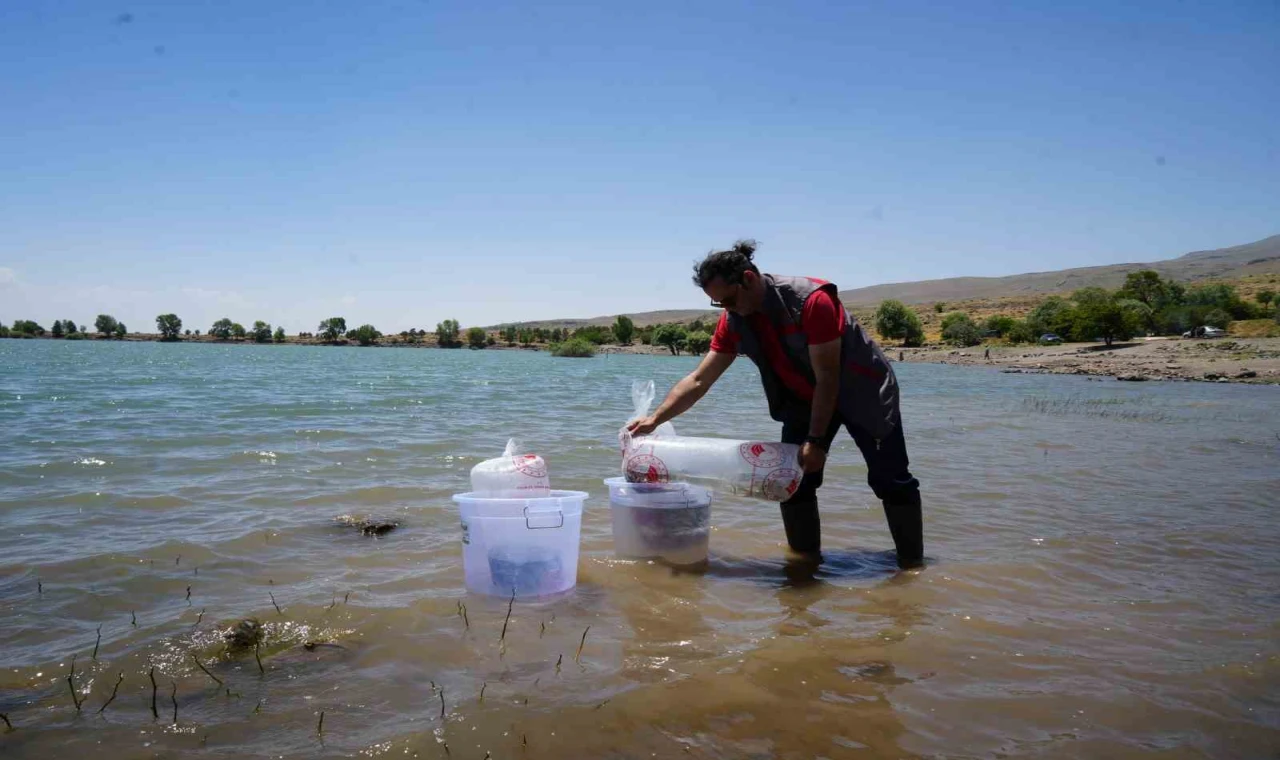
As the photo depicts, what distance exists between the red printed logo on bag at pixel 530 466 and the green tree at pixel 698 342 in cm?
8532

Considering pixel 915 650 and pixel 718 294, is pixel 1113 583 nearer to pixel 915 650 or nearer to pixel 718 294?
pixel 915 650

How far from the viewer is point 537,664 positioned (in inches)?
122

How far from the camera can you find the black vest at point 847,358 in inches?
167

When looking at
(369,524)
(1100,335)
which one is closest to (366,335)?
(1100,335)

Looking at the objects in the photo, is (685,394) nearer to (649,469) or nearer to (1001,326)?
(649,469)

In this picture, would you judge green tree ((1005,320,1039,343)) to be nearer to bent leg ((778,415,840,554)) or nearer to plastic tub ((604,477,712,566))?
bent leg ((778,415,840,554))

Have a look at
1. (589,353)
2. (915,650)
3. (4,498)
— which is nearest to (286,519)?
(4,498)

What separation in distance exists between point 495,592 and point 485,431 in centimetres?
860

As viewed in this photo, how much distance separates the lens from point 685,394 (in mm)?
4641

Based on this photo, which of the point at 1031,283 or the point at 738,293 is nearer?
the point at 738,293

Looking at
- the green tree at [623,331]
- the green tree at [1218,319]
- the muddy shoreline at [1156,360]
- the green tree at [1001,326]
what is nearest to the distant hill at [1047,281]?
the green tree at [623,331]

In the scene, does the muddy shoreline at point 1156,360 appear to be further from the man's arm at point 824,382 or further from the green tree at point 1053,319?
the man's arm at point 824,382

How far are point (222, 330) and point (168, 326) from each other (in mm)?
9843

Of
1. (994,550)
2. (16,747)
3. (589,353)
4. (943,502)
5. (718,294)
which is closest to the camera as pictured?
(16,747)
